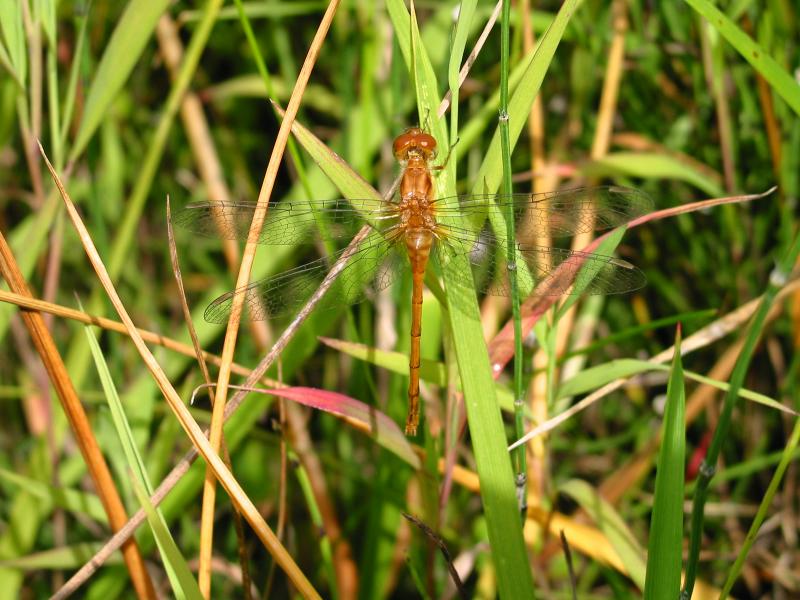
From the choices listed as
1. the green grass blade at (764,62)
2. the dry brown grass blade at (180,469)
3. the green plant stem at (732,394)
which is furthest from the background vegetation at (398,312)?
the green plant stem at (732,394)

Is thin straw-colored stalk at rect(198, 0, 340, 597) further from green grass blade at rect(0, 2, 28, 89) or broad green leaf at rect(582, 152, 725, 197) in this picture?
broad green leaf at rect(582, 152, 725, 197)

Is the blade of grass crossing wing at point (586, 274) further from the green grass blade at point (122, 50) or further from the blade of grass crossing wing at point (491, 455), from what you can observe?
the green grass blade at point (122, 50)

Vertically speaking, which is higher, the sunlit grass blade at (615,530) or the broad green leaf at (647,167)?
the broad green leaf at (647,167)

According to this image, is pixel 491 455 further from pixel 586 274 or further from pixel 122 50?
pixel 122 50

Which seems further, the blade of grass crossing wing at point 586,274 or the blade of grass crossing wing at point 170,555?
the blade of grass crossing wing at point 586,274

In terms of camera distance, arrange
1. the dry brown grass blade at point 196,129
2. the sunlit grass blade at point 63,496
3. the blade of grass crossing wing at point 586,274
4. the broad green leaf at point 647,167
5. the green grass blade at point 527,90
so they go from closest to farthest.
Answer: the green grass blade at point 527,90, the blade of grass crossing wing at point 586,274, the sunlit grass blade at point 63,496, the broad green leaf at point 647,167, the dry brown grass blade at point 196,129

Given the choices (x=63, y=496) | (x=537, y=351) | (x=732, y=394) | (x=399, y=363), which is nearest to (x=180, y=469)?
(x=399, y=363)
